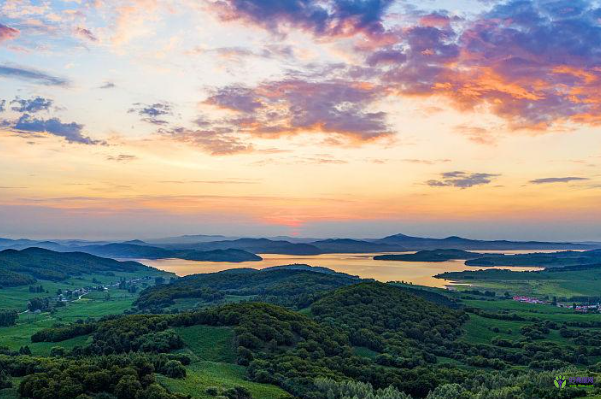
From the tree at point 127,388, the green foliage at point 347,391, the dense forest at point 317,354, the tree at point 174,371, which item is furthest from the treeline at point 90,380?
the green foliage at point 347,391

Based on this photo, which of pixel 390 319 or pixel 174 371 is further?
pixel 390 319

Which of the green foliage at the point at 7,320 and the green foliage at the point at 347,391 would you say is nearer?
the green foliage at the point at 347,391

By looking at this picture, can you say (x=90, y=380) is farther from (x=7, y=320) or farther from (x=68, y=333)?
(x=7, y=320)

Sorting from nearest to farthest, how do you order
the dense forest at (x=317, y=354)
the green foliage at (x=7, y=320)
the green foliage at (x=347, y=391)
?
the dense forest at (x=317, y=354)
the green foliage at (x=347, y=391)
the green foliage at (x=7, y=320)

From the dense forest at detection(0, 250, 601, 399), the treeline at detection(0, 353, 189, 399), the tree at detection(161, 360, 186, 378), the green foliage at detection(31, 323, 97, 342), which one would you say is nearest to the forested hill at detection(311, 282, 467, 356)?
the dense forest at detection(0, 250, 601, 399)

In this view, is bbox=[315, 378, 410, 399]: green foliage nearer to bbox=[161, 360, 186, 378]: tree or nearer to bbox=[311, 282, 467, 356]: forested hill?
bbox=[161, 360, 186, 378]: tree

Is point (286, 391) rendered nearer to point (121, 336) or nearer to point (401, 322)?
point (121, 336)

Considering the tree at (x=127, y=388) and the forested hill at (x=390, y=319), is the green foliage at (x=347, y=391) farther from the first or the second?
the forested hill at (x=390, y=319)

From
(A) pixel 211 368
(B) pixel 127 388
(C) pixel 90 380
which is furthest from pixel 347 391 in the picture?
(C) pixel 90 380

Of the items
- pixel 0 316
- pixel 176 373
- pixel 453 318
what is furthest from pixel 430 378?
pixel 0 316
